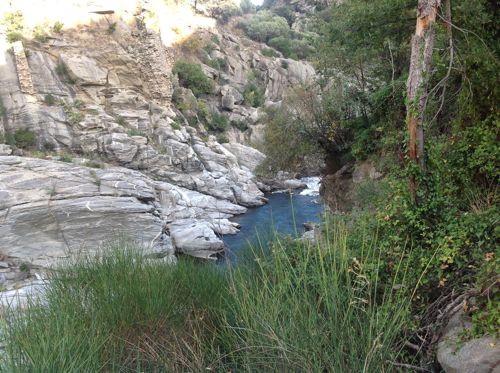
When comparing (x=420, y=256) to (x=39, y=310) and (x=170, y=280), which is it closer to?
(x=170, y=280)

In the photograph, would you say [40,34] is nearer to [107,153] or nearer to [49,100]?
[49,100]

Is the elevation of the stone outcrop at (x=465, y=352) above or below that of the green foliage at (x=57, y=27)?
below

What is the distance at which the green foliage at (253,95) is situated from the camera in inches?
1547

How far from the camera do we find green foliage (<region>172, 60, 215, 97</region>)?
1330 inches

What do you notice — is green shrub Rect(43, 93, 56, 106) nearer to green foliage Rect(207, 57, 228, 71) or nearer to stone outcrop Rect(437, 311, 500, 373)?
green foliage Rect(207, 57, 228, 71)

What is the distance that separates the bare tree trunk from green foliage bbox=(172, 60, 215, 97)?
31.5 metres

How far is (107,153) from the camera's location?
819 inches

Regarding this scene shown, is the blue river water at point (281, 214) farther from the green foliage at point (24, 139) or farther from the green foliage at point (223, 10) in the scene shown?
the green foliage at point (223, 10)

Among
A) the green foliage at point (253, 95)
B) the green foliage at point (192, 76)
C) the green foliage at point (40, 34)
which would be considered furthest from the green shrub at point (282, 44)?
the green foliage at point (40, 34)

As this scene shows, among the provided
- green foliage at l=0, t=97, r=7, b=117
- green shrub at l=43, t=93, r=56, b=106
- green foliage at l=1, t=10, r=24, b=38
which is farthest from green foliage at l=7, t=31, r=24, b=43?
green foliage at l=0, t=97, r=7, b=117

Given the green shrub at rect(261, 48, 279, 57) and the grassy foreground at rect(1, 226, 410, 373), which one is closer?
the grassy foreground at rect(1, 226, 410, 373)

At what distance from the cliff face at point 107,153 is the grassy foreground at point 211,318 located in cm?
635

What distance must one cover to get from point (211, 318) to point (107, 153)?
1847 cm

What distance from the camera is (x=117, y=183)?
1573cm
